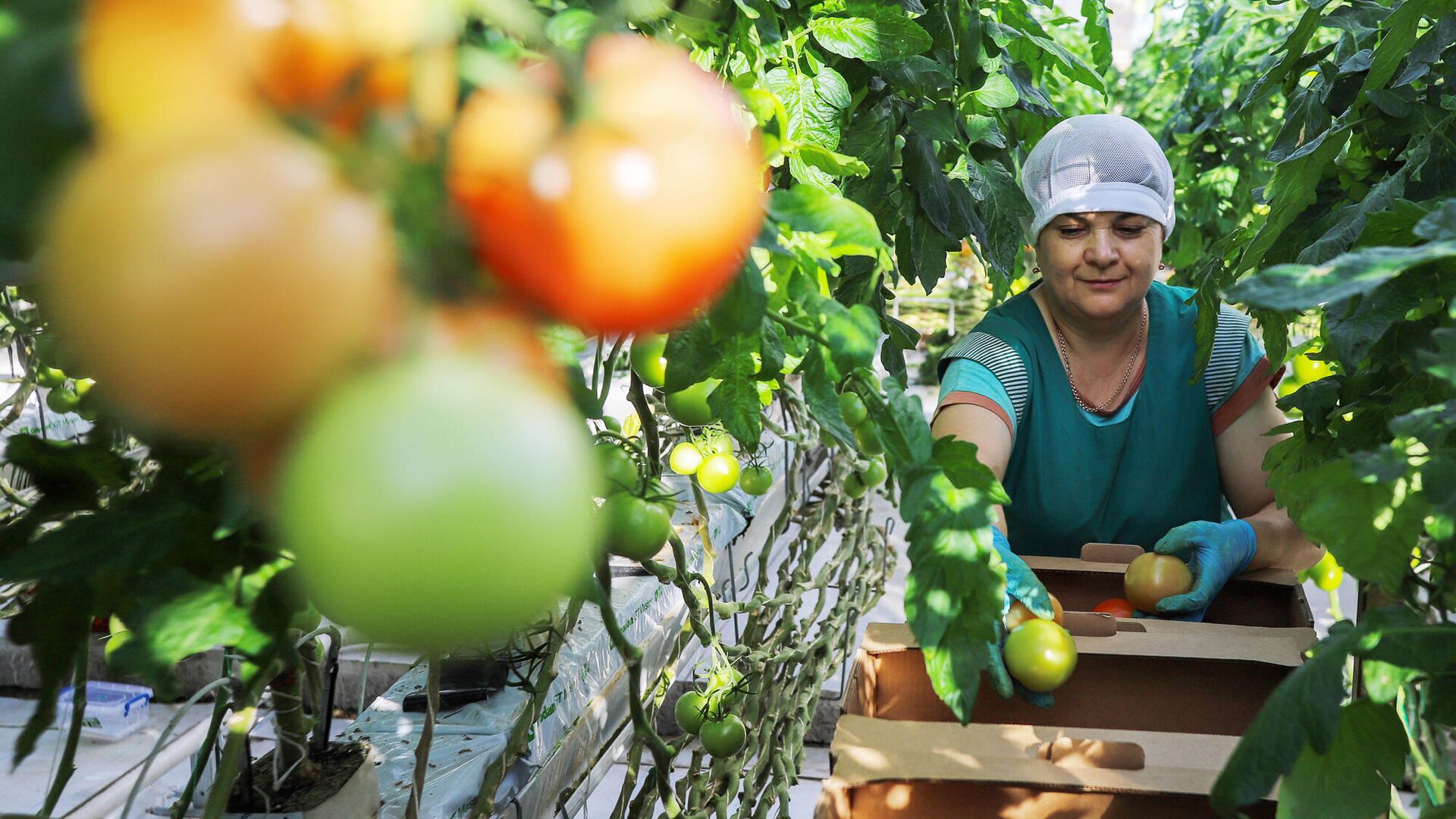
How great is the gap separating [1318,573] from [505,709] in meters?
1.14

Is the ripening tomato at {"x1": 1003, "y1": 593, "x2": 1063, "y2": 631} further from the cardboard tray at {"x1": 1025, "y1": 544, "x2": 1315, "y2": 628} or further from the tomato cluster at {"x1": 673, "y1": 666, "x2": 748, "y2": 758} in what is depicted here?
the tomato cluster at {"x1": 673, "y1": 666, "x2": 748, "y2": 758}

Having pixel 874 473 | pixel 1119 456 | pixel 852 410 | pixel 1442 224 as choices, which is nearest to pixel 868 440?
pixel 852 410

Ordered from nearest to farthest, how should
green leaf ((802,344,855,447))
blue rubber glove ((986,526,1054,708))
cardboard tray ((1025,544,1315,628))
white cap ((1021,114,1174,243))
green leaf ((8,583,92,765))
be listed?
green leaf ((8,583,92,765))
green leaf ((802,344,855,447))
blue rubber glove ((986,526,1054,708))
cardboard tray ((1025,544,1315,628))
white cap ((1021,114,1174,243))

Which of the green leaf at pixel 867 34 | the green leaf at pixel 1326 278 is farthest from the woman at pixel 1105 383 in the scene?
the green leaf at pixel 1326 278

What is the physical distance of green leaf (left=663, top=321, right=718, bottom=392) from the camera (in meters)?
0.35

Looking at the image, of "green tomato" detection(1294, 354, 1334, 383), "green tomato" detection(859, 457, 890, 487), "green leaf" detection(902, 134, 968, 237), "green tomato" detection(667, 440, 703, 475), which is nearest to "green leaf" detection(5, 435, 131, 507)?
"green leaf" detection(902, 134, 968, 237)

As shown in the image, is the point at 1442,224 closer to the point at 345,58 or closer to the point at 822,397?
the point at 822,397

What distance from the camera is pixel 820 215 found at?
0.29 metres

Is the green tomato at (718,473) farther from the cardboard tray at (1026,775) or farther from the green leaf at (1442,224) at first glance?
the green leaf at (1442,224)

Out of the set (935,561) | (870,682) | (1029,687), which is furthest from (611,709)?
(935,561)

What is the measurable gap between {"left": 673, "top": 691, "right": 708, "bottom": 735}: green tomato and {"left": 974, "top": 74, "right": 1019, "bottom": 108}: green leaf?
2.13 feet

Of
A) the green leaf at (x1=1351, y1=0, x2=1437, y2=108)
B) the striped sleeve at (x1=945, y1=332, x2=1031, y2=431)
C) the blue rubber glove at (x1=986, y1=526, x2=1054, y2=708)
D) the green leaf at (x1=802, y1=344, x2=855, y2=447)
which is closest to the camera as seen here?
the green leaf at (x1=802, y1=344, x2=855, y2=447)

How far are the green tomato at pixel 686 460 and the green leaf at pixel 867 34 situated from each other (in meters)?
0.97

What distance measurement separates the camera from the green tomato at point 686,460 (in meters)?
1.51
